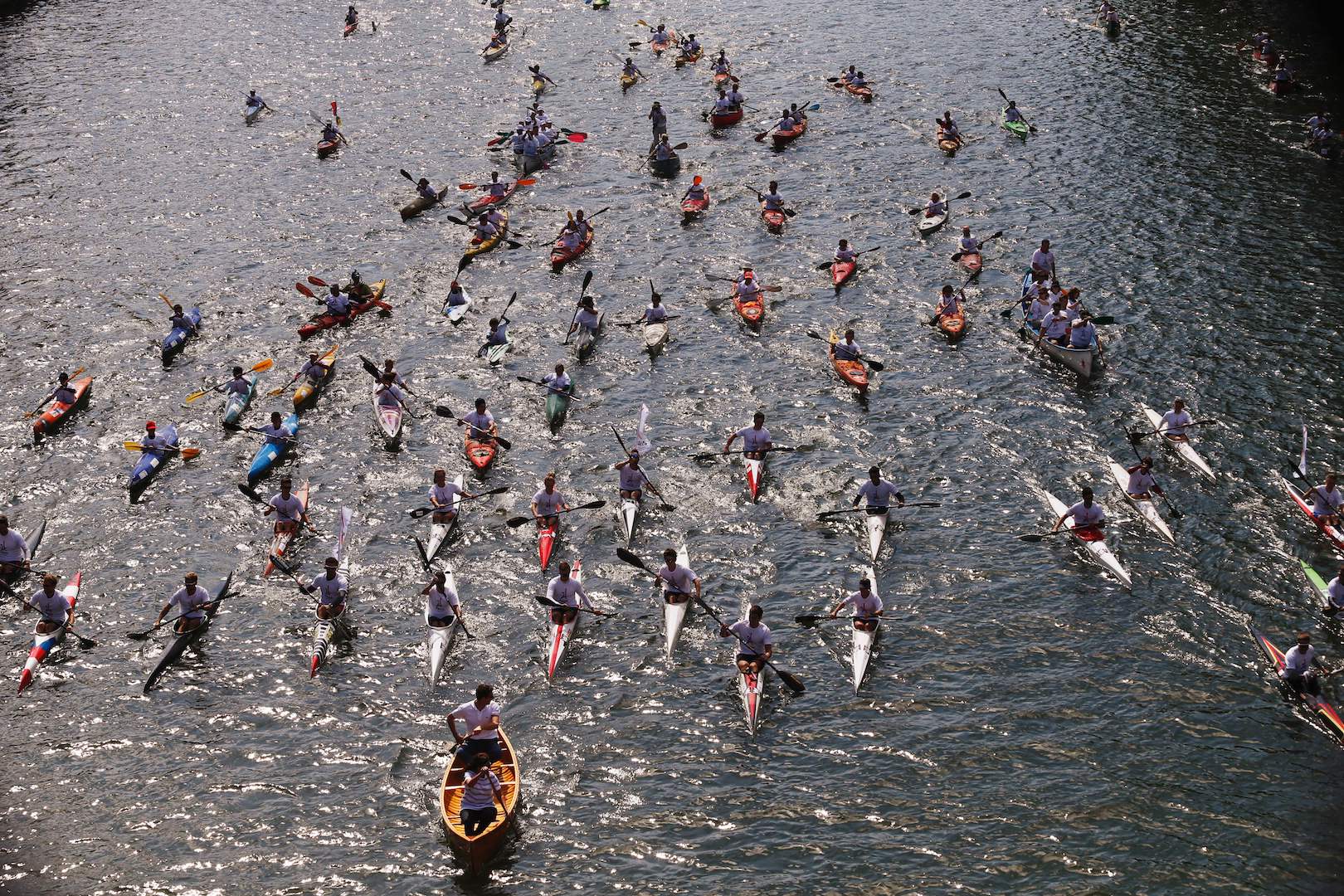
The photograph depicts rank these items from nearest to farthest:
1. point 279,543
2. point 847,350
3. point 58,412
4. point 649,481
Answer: point 279,543 → point 649,481 → point 58,412 → point 847,350

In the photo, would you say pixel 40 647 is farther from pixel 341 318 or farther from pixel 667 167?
pixel 667 167

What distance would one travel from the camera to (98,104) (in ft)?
197

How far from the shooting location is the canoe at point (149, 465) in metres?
31.4

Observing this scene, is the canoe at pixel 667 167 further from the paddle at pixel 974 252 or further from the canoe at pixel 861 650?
the canoe at pixel 861 650

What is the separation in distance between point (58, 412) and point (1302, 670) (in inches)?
1367

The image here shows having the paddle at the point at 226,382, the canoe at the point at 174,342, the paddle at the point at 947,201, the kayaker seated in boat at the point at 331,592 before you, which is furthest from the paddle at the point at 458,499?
the paddle at the point at 947,201

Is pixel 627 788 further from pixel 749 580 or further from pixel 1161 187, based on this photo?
pixel 1161 187

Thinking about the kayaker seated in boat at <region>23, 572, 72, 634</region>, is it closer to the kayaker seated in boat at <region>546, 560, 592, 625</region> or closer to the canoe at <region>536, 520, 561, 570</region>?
the canoe at <region>536, 520, 561, 570</region>

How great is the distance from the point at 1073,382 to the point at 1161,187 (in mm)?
16425

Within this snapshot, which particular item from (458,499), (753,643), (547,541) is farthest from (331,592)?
(753,643)

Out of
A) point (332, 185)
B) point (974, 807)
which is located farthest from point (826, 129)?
point (974, 807)

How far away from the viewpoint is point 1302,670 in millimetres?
22797

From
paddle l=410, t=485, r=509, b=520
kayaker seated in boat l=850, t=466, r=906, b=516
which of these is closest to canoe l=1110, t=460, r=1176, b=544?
kayaker seated in boat l=850, t=466, r=906, b=516

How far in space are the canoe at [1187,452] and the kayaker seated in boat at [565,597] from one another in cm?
1706
